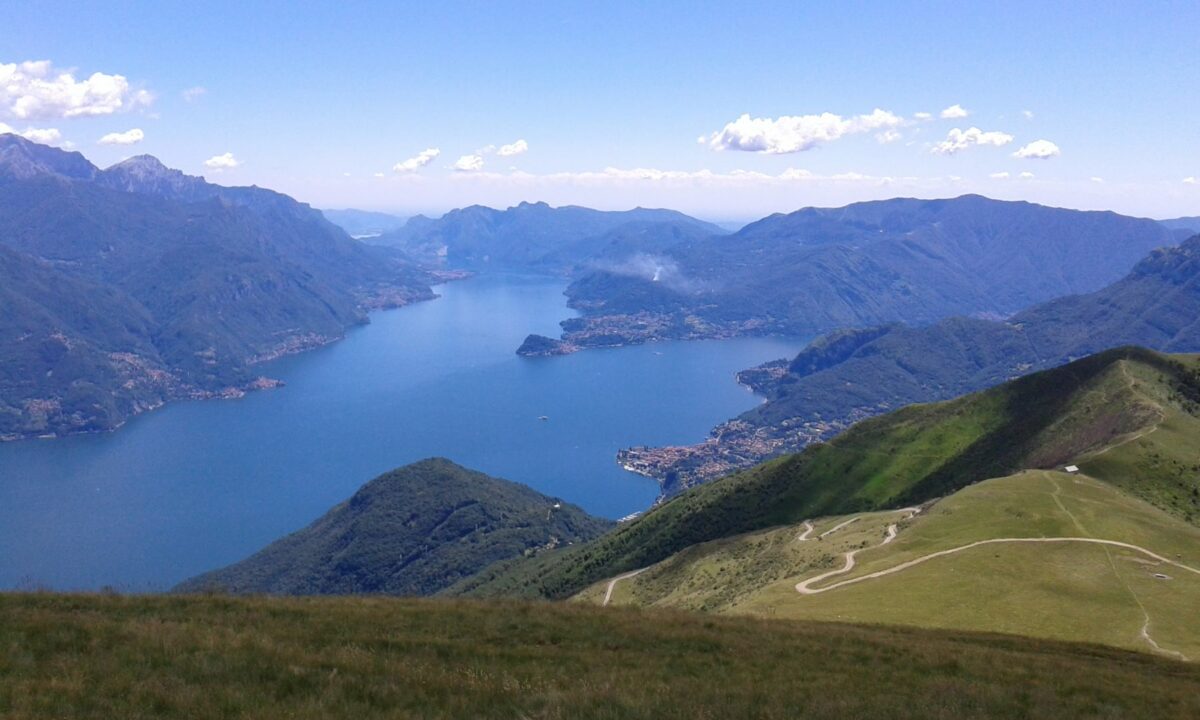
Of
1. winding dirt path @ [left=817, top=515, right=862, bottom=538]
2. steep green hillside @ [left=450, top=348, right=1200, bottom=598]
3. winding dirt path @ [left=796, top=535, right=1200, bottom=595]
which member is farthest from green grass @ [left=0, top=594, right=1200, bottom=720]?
steep green hillside @ [left=450, top=348, right=1200, bottom=598]

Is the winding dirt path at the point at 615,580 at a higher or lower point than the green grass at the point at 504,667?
lower

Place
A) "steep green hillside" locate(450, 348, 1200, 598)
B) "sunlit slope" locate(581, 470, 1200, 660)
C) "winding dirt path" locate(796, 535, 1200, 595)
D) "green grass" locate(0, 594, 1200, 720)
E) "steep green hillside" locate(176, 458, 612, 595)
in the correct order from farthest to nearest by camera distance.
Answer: "steep green hillside" locate(176, 458, 612, 595)
"steep green hillside" locate(450, 348, 1200, 598)
"winding dirt path" locate(796, 535, 1200, 595)
"sunlit slope" locate(581, 470, 1200, 660)
"green grass" locate(0, 594, 1200, 720)

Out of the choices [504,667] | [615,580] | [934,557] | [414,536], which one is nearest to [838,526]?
[615,580]

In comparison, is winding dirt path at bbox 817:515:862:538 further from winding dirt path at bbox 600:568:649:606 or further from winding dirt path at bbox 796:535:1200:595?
winding dirt path at bbox 600:568:649:606

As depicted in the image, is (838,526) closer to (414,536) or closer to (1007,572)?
(1007,572)

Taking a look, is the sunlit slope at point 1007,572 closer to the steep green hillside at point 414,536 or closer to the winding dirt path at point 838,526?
the winding dirt path at point 838,526

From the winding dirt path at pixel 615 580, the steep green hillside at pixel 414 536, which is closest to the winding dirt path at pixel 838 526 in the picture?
the winding dirt path at pixel 615 580

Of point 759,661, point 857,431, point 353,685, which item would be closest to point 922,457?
point 857,431
